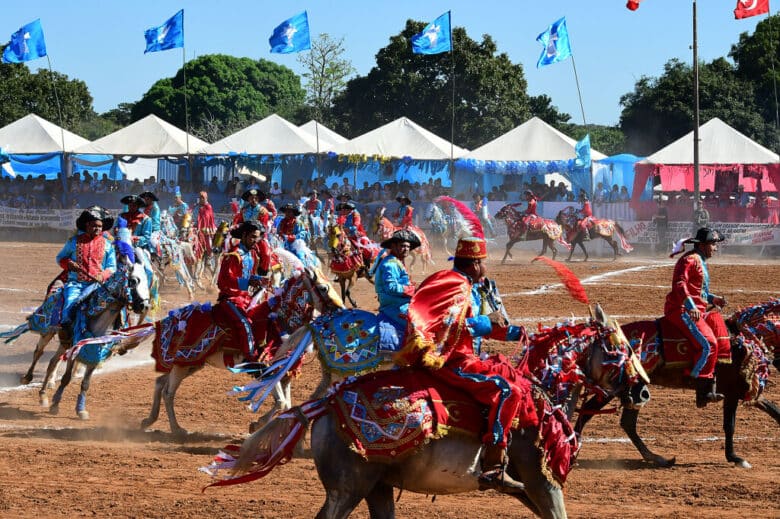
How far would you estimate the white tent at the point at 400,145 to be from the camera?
42.4 m

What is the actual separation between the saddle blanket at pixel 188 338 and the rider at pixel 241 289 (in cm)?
13

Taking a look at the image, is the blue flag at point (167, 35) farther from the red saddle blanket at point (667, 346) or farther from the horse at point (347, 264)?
the red saddle blanket at point (667, 346)

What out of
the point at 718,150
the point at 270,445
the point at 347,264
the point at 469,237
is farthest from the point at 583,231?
the point at 270,445

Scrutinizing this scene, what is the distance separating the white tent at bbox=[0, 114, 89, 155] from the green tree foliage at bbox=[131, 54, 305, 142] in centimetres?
2595

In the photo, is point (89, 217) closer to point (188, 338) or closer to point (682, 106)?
point (188, 338)

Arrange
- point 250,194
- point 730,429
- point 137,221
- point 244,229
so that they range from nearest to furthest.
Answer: point 730,429 < point 244,229 < point 137,221 < point 250,194

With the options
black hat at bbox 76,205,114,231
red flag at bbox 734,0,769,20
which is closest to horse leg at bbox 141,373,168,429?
black hat at bbox 76,205,114,231

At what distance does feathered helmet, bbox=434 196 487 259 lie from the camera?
6.92 metres

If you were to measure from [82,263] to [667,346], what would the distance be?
742 cm

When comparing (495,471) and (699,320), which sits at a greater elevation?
(699,320)

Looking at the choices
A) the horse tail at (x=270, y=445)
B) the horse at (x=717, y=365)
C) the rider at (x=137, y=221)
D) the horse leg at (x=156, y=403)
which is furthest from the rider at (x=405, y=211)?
the horse tail at (x=270, y=445)

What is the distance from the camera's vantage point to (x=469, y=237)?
707cm

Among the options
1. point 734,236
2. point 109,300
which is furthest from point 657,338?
point 734,236

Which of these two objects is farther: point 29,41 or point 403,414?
point 29,41
